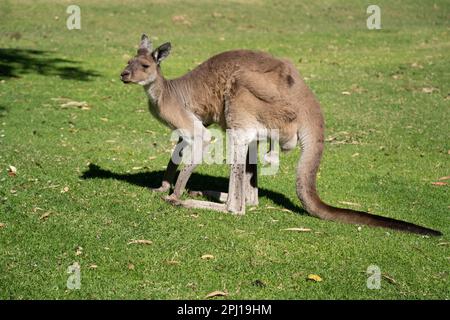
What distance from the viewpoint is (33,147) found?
7.76m

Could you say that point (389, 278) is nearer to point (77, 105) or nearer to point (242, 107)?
point (242, 107)

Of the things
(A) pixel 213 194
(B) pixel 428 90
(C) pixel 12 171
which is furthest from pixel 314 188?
(B) pixel 428 90

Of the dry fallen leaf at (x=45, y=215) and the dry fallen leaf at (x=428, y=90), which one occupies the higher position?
the dry fallen leaf at (x=428, y=90)

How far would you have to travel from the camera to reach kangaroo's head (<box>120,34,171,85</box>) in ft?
19.0

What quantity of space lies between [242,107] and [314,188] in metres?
0.93

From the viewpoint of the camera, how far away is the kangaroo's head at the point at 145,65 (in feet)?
19.0

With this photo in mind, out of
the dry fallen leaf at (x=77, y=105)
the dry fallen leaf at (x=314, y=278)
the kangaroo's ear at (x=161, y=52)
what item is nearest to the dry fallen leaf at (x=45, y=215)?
the kangaroo's ear at (x=161, y=52)

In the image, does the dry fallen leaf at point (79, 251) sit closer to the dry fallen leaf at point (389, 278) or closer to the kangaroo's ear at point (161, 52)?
the kangaroo's ear at point (161, 52)

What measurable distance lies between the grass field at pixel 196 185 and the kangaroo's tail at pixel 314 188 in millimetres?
141

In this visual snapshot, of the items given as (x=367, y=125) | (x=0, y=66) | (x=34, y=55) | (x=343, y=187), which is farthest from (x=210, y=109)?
(x=34, y=55)

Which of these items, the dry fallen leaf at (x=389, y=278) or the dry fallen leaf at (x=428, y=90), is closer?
the dry fallen leaf at (x=389, y=278)

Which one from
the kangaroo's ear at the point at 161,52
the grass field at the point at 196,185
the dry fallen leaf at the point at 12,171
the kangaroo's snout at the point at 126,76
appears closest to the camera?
the grass field at the point at 196,185

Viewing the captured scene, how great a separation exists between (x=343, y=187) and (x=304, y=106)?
150 centimetres
